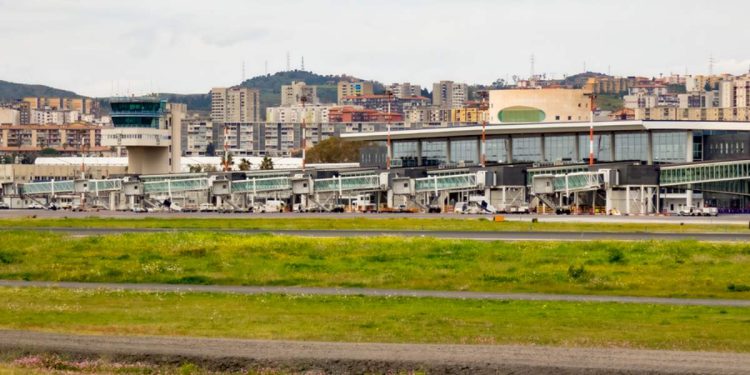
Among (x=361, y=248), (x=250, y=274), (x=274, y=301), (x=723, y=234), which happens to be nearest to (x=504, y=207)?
(x=723, y=234)

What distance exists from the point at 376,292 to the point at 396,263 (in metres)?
12.9

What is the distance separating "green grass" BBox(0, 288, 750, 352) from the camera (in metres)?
44.0

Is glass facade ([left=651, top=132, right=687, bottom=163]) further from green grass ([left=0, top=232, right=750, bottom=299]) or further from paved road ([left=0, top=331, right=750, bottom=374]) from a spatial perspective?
paved road ([left=0, top=331, right=750, bottom=374])

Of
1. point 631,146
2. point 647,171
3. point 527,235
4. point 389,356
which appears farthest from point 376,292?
point 631,146

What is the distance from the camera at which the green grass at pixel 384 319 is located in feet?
144

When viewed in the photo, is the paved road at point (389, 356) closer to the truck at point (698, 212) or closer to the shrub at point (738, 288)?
the shrub at point (738, 288)

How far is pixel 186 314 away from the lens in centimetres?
5078

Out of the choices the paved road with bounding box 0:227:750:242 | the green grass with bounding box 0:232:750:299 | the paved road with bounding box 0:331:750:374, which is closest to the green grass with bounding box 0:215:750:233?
the paved road with bounding box 0:227:750:242

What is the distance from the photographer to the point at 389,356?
3938 centimetres

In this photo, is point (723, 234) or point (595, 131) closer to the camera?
point (723, 234)

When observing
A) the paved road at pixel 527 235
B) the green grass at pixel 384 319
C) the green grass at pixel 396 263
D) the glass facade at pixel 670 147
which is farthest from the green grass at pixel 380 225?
the glass facade at pixel 670 147

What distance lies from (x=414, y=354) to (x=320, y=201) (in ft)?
507

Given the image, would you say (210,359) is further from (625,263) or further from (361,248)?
(361,248)

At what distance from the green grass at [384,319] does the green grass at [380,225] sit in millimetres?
51388
